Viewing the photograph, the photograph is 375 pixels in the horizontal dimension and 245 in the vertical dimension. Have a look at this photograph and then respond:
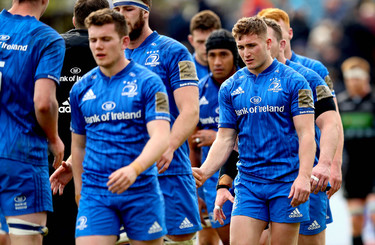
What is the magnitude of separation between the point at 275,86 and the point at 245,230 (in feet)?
4.44

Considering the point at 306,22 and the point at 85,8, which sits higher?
the point at 306,22

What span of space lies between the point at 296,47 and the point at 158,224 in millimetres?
15746

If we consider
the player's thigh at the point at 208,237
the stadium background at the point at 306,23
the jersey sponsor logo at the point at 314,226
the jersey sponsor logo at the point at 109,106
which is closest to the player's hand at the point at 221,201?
the jersey sponsor logo at the point at 314,226

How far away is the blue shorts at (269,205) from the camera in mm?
6715

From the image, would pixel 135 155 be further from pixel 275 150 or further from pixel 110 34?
pixel 275 150

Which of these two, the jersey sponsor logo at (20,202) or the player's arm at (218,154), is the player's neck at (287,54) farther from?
the jersey sponsor logo at (20,202)

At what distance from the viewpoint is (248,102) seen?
6926 millimetres

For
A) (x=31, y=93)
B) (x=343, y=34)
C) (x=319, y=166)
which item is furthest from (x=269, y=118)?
(x=343, y=34)

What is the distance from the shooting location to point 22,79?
6219mm

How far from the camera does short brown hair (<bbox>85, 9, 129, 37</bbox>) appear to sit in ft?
19.3

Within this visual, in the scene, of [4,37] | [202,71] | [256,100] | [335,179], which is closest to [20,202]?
[4,37]

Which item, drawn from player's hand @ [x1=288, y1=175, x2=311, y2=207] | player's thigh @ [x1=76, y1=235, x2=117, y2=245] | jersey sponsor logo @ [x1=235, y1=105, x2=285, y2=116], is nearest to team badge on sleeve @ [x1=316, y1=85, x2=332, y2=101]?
jersey sponsor logo @ [x1=235, y1=105, x2=285, y2=116]

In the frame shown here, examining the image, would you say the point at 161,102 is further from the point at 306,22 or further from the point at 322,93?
the point at 306,22

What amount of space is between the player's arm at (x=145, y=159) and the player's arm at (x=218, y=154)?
141cm
